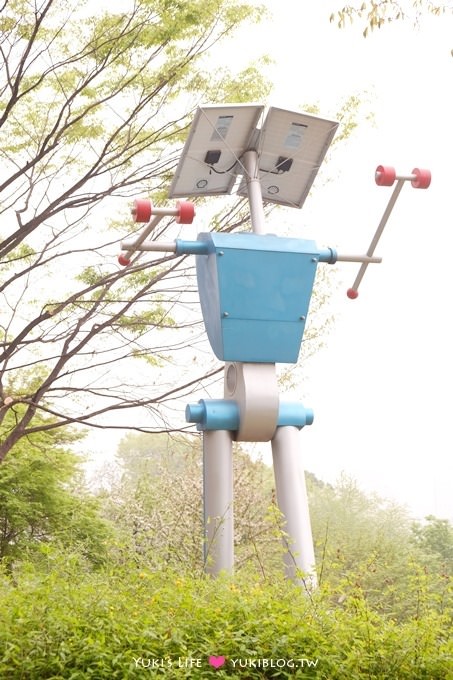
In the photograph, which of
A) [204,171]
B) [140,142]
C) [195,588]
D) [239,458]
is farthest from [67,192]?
[239,458]

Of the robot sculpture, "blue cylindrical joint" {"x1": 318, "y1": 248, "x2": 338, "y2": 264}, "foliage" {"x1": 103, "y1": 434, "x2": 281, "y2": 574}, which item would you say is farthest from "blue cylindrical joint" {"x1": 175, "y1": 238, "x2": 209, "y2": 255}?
"foliage" {"x1": 103, "y1": 434, "x2": 281, "y2": 574}

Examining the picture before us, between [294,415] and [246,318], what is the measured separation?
0.48m

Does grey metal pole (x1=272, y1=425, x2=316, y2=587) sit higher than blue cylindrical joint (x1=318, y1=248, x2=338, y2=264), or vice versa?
blue cylindrical joint (x1=318, y1=248, x2=338, y2=264)

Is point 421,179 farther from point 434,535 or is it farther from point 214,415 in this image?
point 434,535

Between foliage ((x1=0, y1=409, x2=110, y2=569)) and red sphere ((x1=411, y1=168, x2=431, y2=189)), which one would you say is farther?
foliage ((x1=0, y1=409, x2=110, y2=569))

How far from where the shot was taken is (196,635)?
269 centimetres

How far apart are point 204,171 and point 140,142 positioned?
2.47 meters

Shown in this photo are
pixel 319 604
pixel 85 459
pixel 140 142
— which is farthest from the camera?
pixel 85 459

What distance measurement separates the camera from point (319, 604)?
9.57 feet

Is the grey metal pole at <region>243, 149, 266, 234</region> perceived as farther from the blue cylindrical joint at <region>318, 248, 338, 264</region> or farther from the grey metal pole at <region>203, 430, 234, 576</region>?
the grey metal pole at <region>203, 430, 234, 576</region>

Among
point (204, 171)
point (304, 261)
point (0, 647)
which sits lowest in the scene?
point (0, 647)

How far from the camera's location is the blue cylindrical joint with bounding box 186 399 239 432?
3727 mm

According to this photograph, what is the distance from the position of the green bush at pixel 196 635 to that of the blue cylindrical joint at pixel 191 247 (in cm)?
142

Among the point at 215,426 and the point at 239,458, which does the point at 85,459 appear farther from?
the point at 215,426
